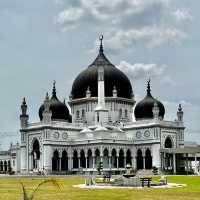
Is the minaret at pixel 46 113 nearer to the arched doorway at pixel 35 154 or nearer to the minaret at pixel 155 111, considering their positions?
the arched doorway at pixel 35 154

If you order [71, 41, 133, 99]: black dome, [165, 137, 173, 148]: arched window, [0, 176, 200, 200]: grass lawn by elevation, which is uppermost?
[71, 41, 133, 99]: black dome

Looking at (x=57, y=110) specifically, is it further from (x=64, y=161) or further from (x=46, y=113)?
(x=64, y=161)

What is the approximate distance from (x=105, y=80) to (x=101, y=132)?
53.7 feet

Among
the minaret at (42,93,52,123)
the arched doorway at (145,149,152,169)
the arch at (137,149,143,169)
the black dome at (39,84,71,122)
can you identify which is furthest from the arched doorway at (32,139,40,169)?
the arched doorway at (145,149,152,169)

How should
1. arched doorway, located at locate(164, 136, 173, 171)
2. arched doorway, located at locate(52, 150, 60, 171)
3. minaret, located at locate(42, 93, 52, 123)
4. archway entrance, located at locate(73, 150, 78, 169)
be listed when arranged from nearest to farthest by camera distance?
minaret, located at locate(42, 93, 52, 123) < arched doorway, located at locate(164, 136, 173, 171) < arched doorway, located at locate(52, 150, 60, 171) < archway entrance, located at locate(73, 150, 78, 169)

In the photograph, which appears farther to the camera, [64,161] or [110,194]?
[64,161]

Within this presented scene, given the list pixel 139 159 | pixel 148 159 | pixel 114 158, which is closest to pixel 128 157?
pixel 139 159

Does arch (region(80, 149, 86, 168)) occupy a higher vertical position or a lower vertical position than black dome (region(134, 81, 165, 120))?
lower

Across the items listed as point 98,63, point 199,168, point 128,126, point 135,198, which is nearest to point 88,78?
point 98,63

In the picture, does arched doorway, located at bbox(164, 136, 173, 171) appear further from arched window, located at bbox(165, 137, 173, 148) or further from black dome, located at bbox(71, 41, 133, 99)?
black dome, located at bbox(71, 41, 133, 99)

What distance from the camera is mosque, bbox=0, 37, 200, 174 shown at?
107m

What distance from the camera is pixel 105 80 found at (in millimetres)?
119000

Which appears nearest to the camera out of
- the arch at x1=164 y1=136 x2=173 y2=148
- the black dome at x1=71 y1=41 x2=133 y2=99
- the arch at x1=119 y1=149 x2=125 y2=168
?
the arch at x1=119 y1=149 x2=125 y2=168

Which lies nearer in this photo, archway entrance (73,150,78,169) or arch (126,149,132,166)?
arch (126,149,132,166)
